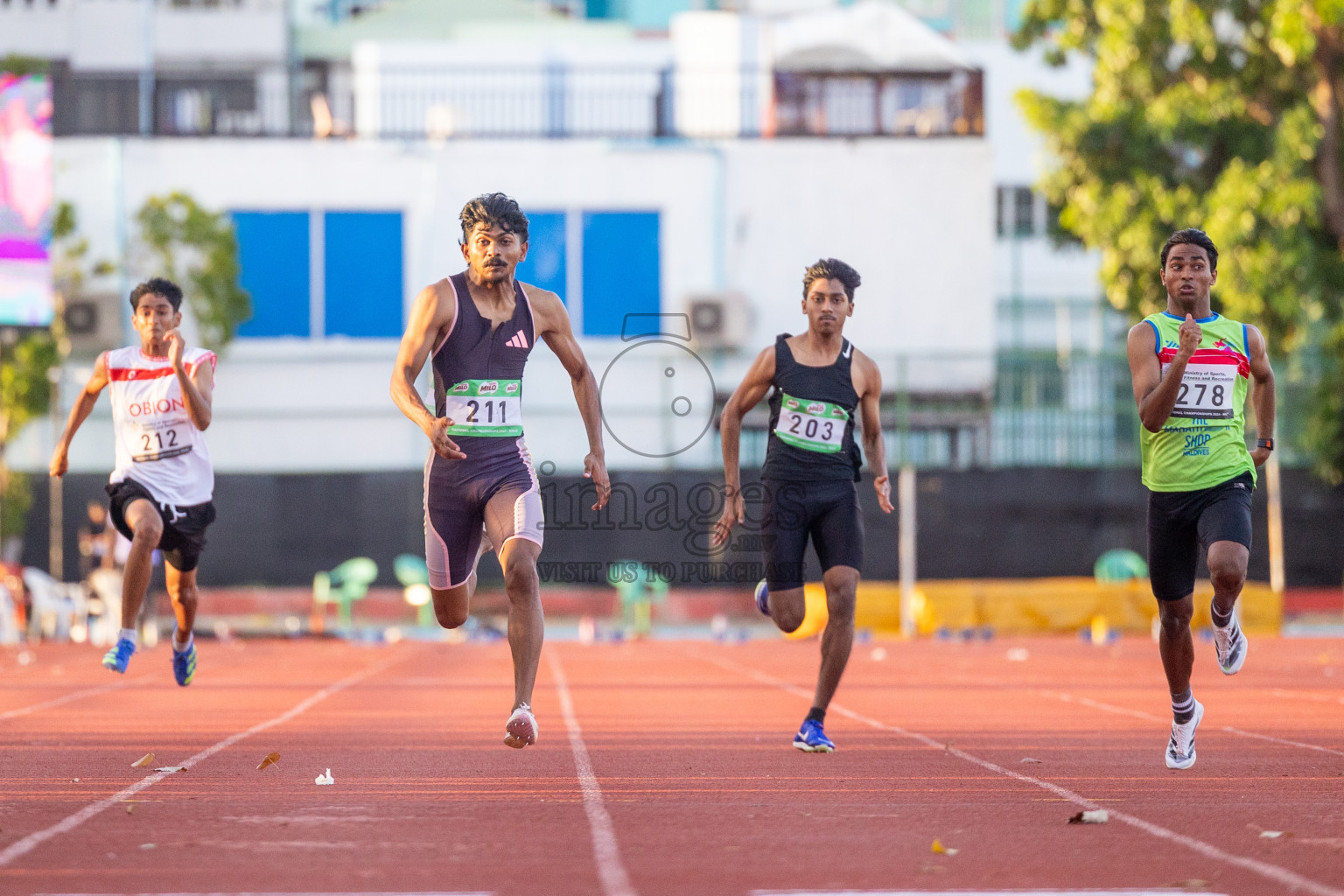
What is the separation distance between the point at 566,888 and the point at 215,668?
1210 centimetres

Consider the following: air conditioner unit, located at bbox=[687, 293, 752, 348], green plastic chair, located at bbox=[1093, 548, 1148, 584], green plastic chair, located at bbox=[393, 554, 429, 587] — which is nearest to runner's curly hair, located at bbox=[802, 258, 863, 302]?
green plastic chair, located at bbox=[393, 554, 429, 587]

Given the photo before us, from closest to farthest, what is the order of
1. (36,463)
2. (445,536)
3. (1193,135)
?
(445,536), (1193,135), (36,463)

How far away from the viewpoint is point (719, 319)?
29.6 m

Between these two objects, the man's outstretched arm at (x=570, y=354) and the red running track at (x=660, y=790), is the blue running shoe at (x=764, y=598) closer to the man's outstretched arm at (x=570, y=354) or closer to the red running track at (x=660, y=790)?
the red running track at (x=660, y=790)

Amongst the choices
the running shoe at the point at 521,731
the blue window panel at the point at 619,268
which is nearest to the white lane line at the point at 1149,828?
the running shoe at the point at 521,731

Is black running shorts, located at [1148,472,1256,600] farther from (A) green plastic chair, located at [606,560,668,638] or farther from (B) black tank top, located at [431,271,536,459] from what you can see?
(A) green plastic chair, located at [606,560,668,638]

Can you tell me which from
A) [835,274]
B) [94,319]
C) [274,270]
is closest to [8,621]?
[94,319]

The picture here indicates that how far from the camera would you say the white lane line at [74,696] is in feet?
36.1

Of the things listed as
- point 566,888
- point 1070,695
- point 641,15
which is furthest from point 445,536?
point 641,15

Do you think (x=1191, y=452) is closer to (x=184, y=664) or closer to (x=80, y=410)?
(x=184, y=664)

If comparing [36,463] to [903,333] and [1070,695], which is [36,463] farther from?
[1070,695]

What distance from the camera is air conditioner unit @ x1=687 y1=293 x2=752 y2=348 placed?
2953 cm

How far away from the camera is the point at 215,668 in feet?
53.7

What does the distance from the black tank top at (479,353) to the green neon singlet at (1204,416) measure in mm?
2563
